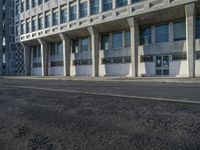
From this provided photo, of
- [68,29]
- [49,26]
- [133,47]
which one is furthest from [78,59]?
[133,47]

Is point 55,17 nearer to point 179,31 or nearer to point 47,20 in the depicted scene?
point 47,20

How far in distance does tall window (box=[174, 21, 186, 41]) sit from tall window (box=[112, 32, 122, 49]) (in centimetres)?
822

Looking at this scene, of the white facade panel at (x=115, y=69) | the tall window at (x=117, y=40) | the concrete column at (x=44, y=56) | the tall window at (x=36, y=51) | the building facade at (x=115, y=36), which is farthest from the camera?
the tall window at (x=36, y=51)

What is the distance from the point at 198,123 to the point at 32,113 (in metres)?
4.72

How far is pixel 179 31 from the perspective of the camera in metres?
27.4

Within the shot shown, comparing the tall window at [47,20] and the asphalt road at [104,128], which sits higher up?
the tall window at [47,20]

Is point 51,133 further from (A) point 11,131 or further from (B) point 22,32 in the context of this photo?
(B) point 22,32

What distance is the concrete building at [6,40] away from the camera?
62031 mm

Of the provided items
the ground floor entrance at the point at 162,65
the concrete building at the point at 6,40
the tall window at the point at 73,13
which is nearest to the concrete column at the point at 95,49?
the tall window at the point at 73,13

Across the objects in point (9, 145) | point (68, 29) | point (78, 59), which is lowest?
point (9, 145)

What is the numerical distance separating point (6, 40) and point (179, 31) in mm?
49193

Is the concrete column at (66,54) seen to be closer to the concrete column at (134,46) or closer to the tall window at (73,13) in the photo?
the tall window at (73,13)

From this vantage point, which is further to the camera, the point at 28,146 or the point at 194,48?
the point at 194,48

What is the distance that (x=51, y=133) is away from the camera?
5.01 meters
